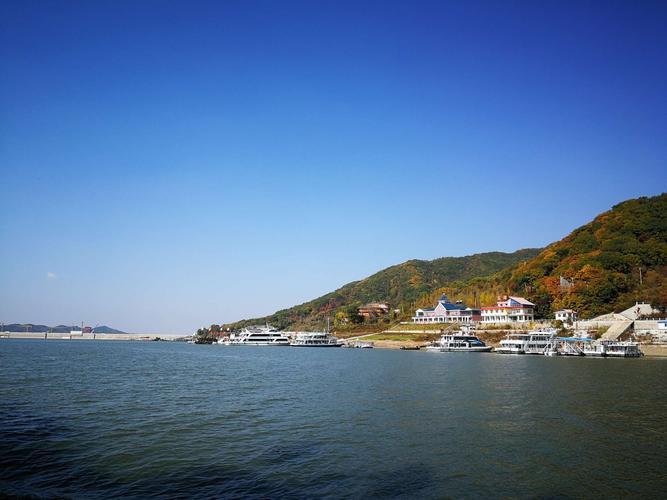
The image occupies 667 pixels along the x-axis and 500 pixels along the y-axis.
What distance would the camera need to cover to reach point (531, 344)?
3418 inches

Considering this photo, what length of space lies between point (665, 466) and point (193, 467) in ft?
53.9

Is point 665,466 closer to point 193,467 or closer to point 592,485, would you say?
point 592,485

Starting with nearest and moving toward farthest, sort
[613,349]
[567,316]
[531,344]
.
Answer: [613,349], [531,344], [567,316]

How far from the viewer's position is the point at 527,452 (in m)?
18.5

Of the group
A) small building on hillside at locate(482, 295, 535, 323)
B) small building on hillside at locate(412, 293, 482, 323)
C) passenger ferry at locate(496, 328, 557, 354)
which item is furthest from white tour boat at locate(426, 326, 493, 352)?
small building on hillside at locate(412, 293, 482, 323)

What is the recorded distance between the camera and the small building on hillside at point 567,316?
9750 cm

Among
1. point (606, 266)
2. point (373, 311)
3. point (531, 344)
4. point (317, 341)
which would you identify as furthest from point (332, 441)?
point (373, 311)

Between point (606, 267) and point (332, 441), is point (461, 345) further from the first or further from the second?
point (332, 441)

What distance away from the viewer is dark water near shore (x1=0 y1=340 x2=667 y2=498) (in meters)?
14.6

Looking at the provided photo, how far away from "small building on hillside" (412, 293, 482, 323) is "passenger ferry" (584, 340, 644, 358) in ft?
164

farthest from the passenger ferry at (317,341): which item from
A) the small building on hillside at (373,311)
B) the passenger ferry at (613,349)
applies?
the passenger ferry at (613,349)

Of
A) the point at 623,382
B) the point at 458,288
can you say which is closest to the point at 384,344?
the point at 458,288

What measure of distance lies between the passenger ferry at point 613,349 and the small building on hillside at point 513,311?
1222 inches

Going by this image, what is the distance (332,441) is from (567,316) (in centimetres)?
9247
